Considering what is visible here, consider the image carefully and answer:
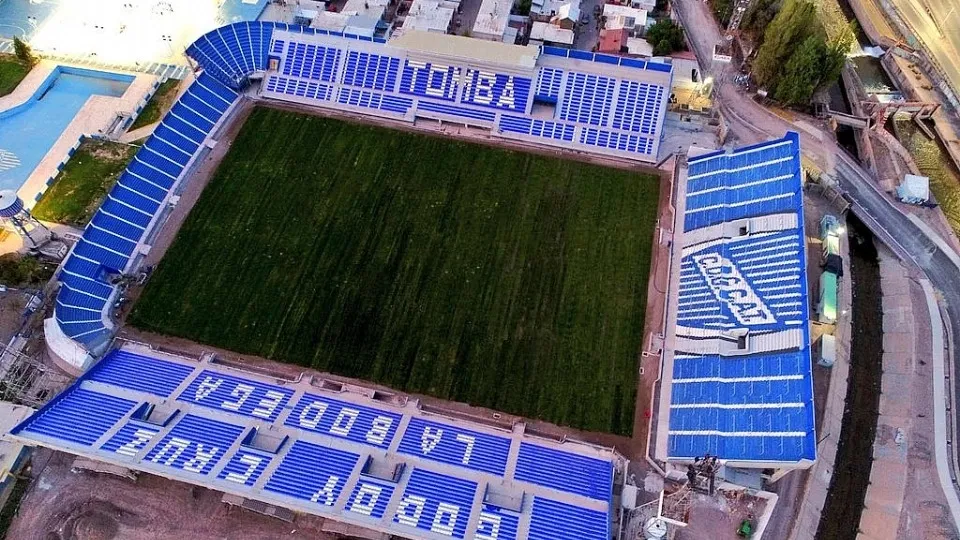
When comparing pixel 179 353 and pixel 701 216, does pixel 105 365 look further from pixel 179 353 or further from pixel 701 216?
pixel 701 216

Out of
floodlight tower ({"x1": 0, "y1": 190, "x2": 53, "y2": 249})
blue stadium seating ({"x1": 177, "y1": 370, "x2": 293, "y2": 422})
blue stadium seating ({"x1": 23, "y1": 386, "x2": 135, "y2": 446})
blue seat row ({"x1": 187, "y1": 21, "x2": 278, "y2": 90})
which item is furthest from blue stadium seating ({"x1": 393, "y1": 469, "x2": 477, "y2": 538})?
blue seat row ({"x1": 187, "y1": 21, "x2": 278, "y2": 90})

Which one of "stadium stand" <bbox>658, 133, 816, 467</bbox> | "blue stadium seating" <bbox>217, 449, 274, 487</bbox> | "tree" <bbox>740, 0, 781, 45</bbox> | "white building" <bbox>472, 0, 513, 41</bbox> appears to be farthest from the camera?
"tree" <bbox>740, 0, 781, 45</bbox>

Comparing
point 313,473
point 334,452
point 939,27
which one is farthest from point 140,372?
point 939,27

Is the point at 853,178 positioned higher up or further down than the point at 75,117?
higher up

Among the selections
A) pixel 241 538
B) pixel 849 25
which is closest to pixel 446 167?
pixel 241 538

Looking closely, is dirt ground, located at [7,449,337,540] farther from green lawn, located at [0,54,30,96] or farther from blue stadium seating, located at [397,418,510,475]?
green lawn, located at [0,54,30,96]

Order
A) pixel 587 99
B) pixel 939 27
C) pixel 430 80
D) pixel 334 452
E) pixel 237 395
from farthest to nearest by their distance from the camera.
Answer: pixel 939 27 < pixel 430 80 < pixel 587 99 < pixel 237 395 < pixel 334 452

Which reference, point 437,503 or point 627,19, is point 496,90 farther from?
point 437,503
